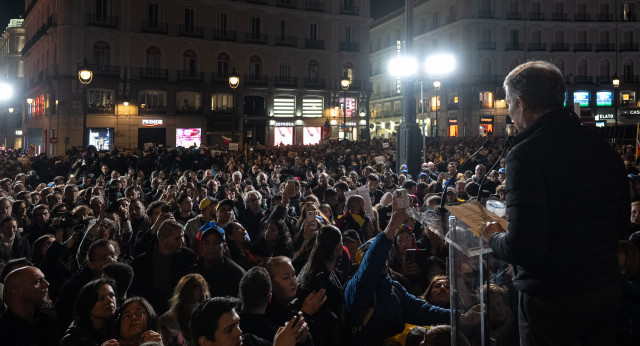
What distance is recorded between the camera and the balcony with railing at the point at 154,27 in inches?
1679

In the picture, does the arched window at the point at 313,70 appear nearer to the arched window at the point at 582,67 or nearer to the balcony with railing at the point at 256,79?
the balcony with railing at the point at 256,79

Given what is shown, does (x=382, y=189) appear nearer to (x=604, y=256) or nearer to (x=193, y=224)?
(x=193, y=224)

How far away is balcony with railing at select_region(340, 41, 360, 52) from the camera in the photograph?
166 feet

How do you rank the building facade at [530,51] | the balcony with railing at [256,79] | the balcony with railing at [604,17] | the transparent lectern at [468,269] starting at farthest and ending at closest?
the balcony with railing at [604,17] < the building facade at [530,51] < the balcony with railing at [256,79] < the transparent lectern at [468,269]

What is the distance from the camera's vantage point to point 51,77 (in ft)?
133

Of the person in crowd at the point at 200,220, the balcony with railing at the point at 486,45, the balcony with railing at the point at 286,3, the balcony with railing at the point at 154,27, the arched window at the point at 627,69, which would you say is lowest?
the person in crowd at the point at 200,220

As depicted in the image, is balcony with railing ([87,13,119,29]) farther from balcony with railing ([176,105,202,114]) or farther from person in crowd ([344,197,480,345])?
person in crowd ([344,197,480,345])

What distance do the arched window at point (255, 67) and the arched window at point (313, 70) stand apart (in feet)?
16.4

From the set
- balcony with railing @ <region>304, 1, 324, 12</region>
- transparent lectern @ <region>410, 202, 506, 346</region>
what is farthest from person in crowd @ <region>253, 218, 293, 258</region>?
balcony with railing @ <region>304, 1, 324, 12</region>

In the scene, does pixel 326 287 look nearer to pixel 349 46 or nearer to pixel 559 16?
pixel 349 46

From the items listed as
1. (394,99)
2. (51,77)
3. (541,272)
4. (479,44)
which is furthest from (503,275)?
(394,99)

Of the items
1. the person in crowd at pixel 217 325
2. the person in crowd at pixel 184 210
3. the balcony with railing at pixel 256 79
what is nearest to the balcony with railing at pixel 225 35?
the balcony with railing at pixel 256 79

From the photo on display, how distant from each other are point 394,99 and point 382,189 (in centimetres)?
5463

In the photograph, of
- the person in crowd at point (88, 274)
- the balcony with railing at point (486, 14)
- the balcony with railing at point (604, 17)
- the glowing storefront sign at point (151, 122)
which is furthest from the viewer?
the balcony with railing at point (604, 17)
